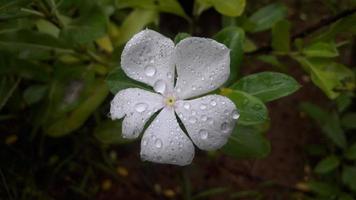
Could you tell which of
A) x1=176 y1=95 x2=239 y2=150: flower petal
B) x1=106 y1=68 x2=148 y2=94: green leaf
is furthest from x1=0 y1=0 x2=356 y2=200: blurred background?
x1=176 y1=95 x2=239 y2=150: flower petal

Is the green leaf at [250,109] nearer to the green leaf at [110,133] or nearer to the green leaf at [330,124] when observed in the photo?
the green leaf at [110,133]

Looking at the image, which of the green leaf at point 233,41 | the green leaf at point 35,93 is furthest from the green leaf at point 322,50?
the green leaf at point 35,93

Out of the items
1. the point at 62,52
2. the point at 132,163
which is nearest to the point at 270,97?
the point at 62,52

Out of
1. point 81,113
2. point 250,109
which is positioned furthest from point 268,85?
point 81,113

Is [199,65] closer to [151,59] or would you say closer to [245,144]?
[151,59]

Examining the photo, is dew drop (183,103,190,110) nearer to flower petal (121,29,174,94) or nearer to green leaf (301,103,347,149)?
flower petal (121,29,174,94)

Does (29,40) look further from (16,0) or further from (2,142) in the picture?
(2,142)
